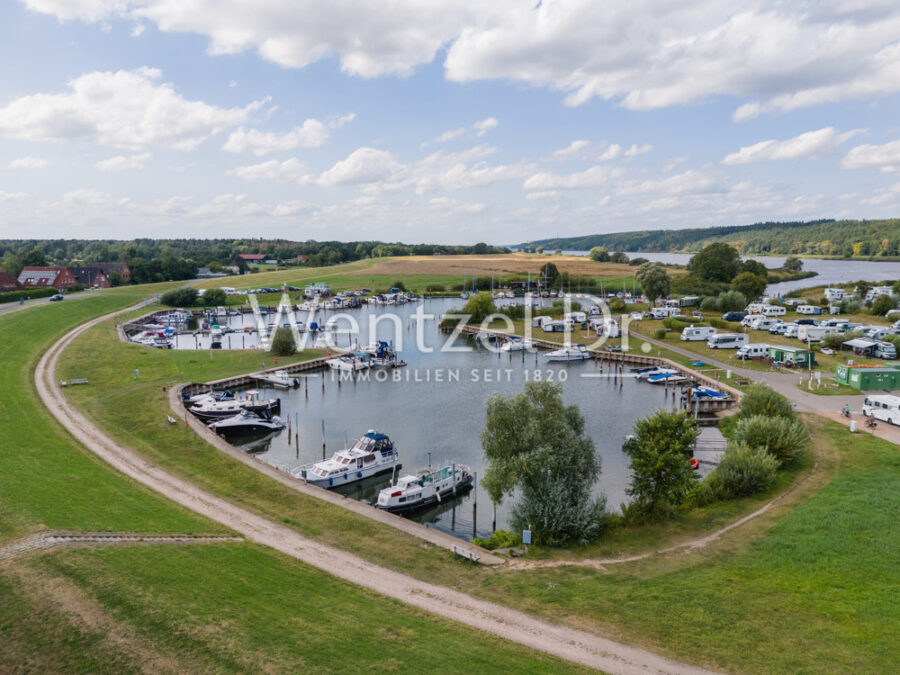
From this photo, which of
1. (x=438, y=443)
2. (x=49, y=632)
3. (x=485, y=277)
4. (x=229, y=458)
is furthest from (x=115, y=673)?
(x=485, y=277)

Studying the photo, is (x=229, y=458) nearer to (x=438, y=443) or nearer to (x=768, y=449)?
(x=438, y=443)

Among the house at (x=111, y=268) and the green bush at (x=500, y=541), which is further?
the house at (x=111, y=268)

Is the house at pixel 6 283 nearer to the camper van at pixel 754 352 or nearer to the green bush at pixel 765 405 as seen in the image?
the camper van at pixel 754 352

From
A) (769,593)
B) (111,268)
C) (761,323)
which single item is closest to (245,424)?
(769,593)

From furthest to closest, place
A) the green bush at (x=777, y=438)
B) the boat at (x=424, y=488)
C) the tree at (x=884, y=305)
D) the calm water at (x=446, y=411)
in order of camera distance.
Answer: the tree at (x=884, y=305)
the calm water at (x=446, y=411)
the green bush at (x=777, y=438)
the boat at (x=424, y=488)

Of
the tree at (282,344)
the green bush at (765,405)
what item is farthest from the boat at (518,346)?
the green bush at (765,405)

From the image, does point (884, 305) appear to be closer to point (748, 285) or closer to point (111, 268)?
point (748, 285)

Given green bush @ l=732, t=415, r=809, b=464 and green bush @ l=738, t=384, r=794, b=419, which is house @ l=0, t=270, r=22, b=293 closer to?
green bush @ l=738, t=384, r=794, b=419

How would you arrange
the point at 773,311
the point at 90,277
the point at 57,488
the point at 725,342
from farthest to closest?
1. the point at 90,277
2. the point at 773,311
3. the point at 725,342
4. the point at 57,488

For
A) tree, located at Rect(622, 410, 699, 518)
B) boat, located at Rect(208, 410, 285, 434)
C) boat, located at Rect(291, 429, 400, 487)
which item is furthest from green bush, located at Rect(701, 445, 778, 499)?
boat, located at Rect(208, 410, 285, 434)
